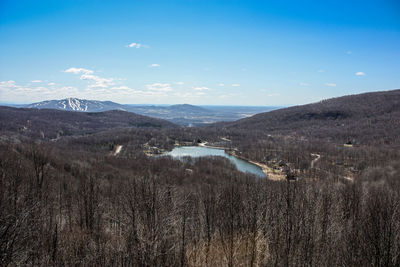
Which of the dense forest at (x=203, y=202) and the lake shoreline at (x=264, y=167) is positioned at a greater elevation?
the dense forest at (x=203, y=202)

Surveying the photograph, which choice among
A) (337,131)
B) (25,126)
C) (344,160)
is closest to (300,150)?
(344,160)

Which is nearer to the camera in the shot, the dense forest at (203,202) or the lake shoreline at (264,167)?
the dense forest at (203,202)

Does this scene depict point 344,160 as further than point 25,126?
No

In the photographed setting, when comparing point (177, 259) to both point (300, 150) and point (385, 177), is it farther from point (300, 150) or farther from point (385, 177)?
point (300, 150)

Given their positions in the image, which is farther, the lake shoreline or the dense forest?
the lake shoreline

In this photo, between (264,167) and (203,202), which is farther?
(264,167)

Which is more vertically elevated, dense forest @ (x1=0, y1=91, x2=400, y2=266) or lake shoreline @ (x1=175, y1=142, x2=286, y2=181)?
dense forest @ (x1=0, y1=91, x2=400, y2=266)

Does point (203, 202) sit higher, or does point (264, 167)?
point (203, 202)

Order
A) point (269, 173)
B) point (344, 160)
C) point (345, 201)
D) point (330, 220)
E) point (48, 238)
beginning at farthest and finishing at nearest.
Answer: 1. point (344, 160)
2. point (269, 173)
3. point (345, 201)
4. point (330, 220)
5. point (48, 238)
